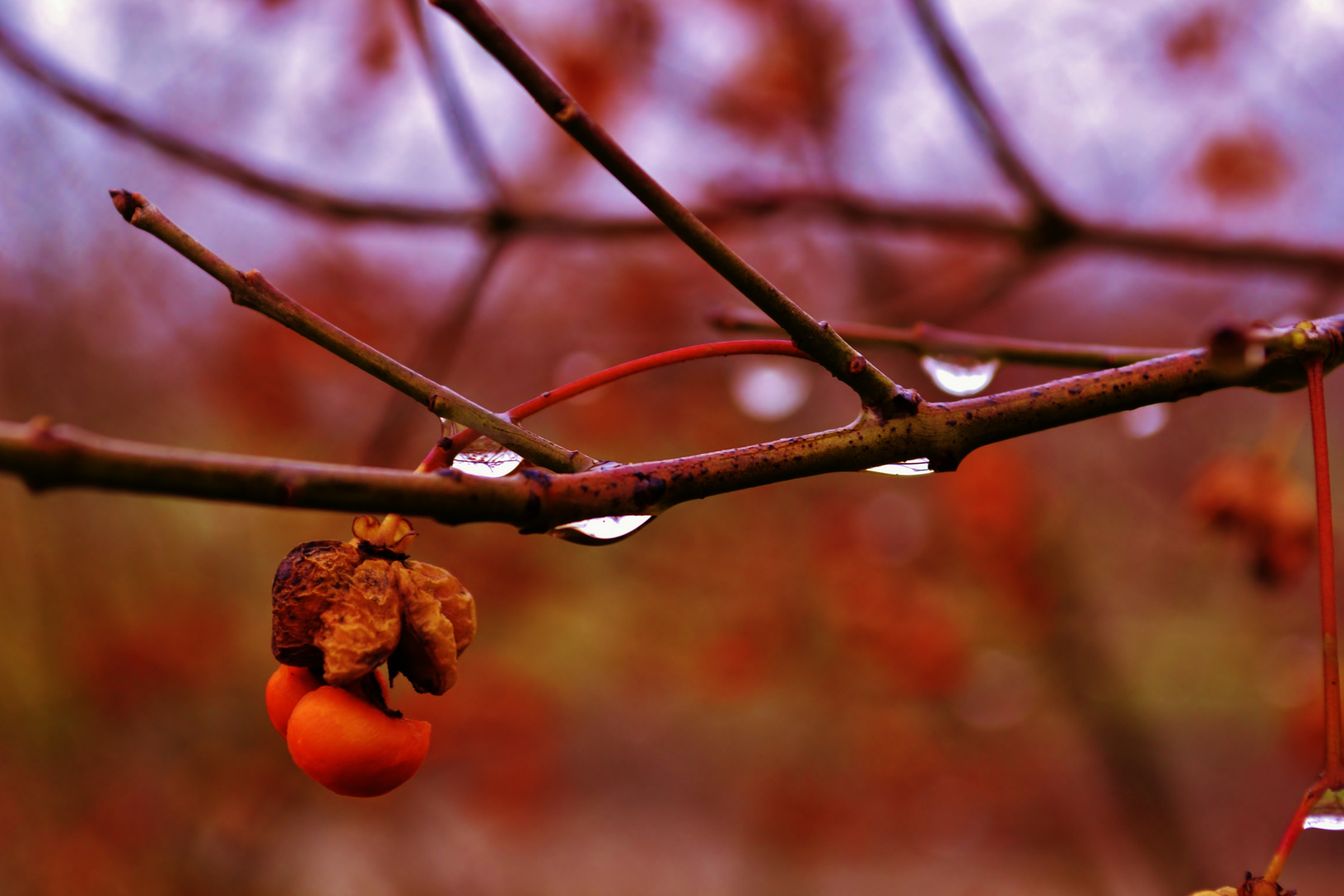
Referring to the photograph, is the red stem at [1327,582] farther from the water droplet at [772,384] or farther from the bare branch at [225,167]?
the water droplet at [772,384]

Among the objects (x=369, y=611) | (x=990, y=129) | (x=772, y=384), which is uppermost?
(x=772, y=384)

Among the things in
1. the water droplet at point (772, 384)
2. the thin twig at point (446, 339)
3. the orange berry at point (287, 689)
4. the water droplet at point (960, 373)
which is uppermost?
the water droplet at point (772, 384)

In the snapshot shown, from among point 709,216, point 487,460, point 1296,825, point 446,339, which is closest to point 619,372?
point 487,460

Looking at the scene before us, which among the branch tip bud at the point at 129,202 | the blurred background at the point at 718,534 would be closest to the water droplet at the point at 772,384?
the blurred background at the point at 718,534

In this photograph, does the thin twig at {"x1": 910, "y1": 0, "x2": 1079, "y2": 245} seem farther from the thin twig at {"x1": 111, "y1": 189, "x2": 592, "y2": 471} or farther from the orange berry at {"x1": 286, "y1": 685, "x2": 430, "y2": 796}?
the orange berry at {"x1": 286, "y1": 685, "x2": 430, "y2": 796}

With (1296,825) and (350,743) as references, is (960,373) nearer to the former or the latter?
(1296,825)

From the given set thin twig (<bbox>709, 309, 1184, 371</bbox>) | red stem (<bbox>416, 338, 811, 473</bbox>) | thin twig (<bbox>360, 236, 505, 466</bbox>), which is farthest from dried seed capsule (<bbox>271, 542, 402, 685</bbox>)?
thin twig (<bbox>360, 236, 505, 466</bbox>)
